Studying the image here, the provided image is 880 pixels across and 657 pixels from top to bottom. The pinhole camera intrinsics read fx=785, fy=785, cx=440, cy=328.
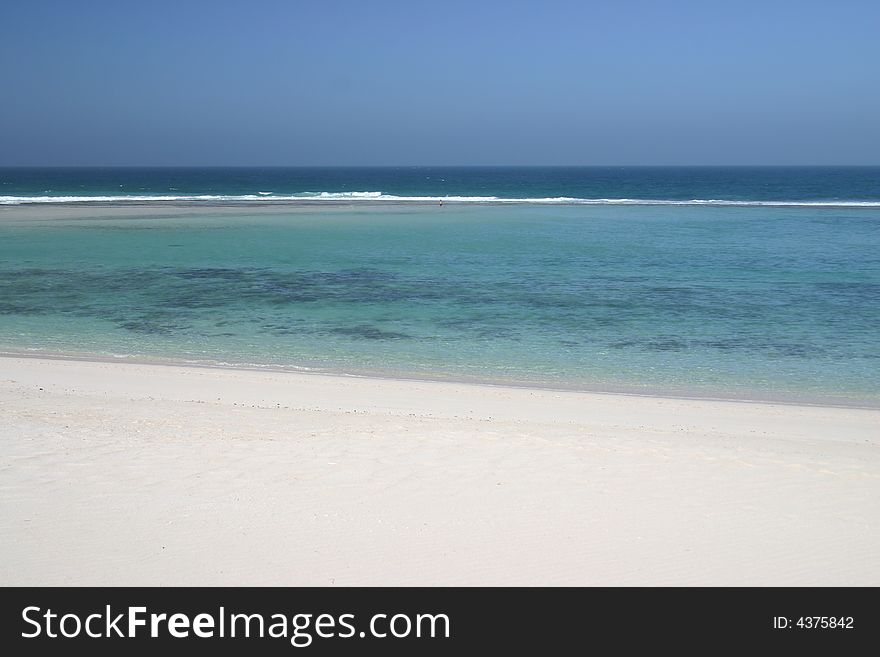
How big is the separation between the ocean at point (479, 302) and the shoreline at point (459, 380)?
0.07 meters

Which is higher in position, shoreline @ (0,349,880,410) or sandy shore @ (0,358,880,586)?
sandy shore @ (0,358,880,586)

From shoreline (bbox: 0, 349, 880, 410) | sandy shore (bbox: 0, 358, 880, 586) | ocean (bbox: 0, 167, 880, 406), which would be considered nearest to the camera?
sandy shore (bbox: 0, 358, 880, 586)

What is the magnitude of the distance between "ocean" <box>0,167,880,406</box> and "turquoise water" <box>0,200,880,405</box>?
0.06 m

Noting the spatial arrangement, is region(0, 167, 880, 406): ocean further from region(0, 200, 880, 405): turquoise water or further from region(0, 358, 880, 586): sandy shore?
region(0, 358, 880, 586): sandy shore

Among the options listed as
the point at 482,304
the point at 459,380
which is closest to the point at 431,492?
the point at 459,380

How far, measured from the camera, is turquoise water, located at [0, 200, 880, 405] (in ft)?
36.7

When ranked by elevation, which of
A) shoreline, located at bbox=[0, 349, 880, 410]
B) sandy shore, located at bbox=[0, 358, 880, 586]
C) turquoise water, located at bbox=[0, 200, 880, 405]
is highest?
turquoise water, located at bbox=[0, 200, 880, 405]

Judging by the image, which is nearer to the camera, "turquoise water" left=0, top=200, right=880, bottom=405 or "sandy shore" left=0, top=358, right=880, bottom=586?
"sandy shore" left=0, top=358, right=880, bottom=586

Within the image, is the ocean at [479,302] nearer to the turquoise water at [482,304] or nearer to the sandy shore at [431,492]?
the turquoise water at [482,304]

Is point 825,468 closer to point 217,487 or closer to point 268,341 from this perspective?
point 217,487

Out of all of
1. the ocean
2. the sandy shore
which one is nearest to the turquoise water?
the ocean

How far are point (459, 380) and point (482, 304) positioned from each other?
5.59m

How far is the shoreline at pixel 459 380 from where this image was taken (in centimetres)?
944

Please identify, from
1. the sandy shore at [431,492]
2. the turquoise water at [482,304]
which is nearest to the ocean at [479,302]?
the turquoise water at [482,304]
